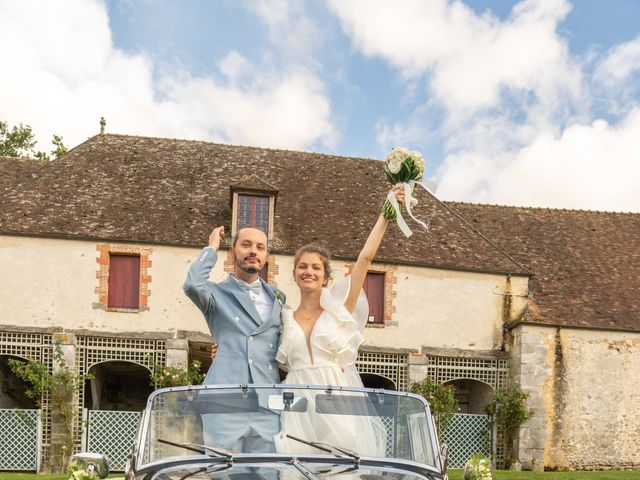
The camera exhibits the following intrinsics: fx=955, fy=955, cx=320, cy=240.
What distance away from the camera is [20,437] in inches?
805

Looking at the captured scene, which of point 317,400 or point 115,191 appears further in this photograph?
point 115,191

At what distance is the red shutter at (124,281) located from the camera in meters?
21.0

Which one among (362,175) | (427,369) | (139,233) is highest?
(362,175)

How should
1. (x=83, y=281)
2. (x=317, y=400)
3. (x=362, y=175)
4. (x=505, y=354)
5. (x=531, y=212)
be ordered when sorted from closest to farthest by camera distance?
1. (x=317, y=400)
2. (x=83, y=281)
3. (x=505, y=354)
4. (x=362, y=175)
5. (x=531, y=212)

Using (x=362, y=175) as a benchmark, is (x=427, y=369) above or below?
below

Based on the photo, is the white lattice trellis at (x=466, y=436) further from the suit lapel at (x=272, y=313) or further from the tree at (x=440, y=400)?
the suit lapel at (x=272, y=313)

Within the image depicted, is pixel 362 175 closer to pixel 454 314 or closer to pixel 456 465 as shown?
pixel 454 314

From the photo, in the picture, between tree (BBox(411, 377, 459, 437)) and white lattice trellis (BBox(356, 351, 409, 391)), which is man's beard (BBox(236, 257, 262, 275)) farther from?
white lattice trellis (BBox(356, 351, 409, 391))

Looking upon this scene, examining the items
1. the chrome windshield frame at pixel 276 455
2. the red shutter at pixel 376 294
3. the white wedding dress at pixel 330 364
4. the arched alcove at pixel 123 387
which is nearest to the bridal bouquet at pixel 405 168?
the white wedding dress at pixel 330 364

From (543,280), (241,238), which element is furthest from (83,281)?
(241,238)

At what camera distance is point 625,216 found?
26.1 meters

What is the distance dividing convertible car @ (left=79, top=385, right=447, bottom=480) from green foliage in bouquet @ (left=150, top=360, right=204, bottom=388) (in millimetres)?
15731

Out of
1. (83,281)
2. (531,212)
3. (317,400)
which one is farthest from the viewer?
(531,212)

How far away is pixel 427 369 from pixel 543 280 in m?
3.81
